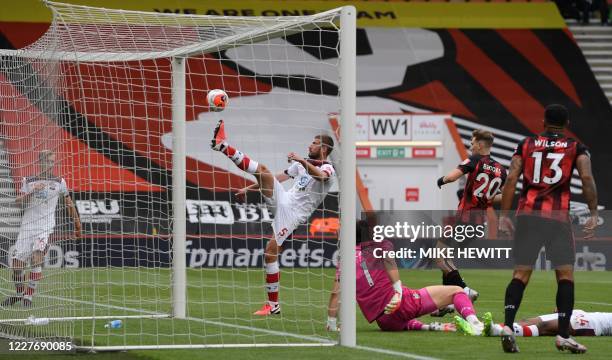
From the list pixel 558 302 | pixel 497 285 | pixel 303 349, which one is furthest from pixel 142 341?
pixel 497 285

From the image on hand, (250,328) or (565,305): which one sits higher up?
(565,305)

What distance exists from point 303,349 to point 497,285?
11.3m

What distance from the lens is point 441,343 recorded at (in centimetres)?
1027

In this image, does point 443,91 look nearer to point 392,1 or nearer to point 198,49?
point 392,1

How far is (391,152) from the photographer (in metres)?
30.5

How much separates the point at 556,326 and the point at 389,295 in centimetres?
153

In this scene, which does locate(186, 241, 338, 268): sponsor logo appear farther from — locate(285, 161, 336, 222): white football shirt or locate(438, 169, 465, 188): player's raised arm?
locate(438, 169, 465, 188): player's raised arm

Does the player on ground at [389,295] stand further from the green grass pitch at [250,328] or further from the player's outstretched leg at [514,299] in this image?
the player's outstretched leg at [514,299]

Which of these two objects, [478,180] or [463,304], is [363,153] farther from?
[463,304]

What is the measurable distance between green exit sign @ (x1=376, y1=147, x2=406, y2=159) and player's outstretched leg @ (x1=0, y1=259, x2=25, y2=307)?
18.4 meters

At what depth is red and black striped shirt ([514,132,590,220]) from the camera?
955cm

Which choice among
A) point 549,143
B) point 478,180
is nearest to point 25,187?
point 478,180

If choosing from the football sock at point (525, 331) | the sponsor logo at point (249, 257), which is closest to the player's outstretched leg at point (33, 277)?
the football sock at point (525, 331)

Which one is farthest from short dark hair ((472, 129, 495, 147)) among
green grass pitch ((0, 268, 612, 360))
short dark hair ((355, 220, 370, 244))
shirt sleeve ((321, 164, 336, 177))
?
short dark hair ((355, 220, 370, 244))
